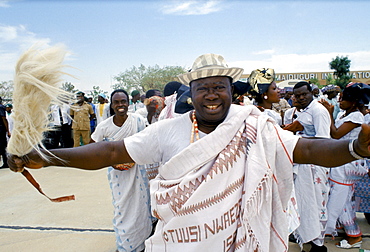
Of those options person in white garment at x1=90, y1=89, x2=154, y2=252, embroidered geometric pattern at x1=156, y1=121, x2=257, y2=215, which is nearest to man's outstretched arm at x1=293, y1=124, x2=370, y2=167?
embroidered geometric pattern at x1=156, y1=121, x2=257, y2=215

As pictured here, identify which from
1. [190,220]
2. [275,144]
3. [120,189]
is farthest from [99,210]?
[275,144]

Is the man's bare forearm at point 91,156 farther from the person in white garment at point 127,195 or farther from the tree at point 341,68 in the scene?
the tree at point 341,68

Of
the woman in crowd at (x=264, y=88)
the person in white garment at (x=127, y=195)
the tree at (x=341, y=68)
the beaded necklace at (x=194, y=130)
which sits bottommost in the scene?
the person in white garment at (x=127, y=195)

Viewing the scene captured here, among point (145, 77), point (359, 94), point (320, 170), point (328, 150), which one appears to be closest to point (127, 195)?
point (320, 170)

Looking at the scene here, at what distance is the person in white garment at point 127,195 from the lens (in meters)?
3.36

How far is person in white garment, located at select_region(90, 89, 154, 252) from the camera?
11.0ft

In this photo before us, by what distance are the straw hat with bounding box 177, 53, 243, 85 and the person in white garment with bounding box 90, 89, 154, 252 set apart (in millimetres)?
1889

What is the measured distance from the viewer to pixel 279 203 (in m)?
1.65

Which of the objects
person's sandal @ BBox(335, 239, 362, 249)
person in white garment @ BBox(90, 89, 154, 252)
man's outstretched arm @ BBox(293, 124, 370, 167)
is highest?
man's outstretched arm @ BBox(293, 124, 370, 167)

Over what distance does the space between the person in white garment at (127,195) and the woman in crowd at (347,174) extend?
231cm

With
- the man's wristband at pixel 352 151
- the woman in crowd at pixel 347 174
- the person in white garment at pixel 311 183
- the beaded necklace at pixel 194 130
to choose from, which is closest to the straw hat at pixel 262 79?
the person in white garment at pixel 311 183

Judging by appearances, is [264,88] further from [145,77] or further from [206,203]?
[145,77]

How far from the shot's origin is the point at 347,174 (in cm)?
353

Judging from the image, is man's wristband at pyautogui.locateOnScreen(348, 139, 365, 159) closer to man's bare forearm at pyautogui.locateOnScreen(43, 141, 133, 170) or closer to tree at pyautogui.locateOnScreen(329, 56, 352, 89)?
man's bare forearm at pyautogui.locateOnScreen(43, 141, 133, 170)
